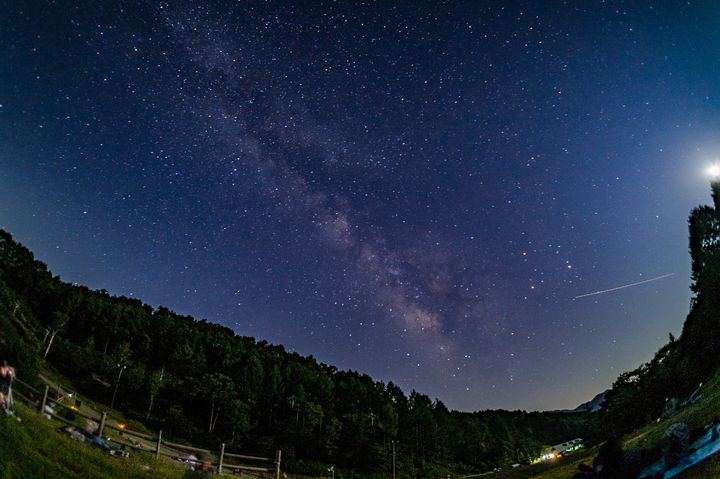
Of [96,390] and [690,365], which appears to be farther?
[96,390]

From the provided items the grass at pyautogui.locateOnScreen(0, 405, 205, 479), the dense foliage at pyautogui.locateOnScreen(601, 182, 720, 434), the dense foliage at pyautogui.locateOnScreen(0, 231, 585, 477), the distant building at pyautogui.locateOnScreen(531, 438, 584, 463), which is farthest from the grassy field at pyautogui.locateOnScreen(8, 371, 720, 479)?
the distant building at pyautogui.locateOnScreen(531, 438, 584, 463)

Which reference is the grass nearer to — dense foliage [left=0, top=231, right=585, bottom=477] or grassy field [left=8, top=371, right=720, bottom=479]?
grassy field [left=8, top=371, right=720, bottom=479]

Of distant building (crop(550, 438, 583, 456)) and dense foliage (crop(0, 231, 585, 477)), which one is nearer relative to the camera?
distant building (crop(550, 438, 583, 456))

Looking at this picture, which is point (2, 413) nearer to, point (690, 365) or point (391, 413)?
point (690, 365)

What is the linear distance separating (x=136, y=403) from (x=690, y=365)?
300 feet

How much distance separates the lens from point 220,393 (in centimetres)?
8631

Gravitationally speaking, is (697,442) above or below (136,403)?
below

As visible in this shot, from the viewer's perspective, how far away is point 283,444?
85812 millimetres

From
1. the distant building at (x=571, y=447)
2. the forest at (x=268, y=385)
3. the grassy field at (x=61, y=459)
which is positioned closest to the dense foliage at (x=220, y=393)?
the forest at (x=268, y=385)

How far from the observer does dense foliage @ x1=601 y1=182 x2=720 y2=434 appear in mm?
40000

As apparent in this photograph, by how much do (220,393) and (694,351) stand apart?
7947 cm

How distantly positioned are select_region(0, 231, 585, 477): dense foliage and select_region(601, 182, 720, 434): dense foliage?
4757 cm

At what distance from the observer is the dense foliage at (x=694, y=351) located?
131 feet

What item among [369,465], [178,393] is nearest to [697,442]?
[369,465]
